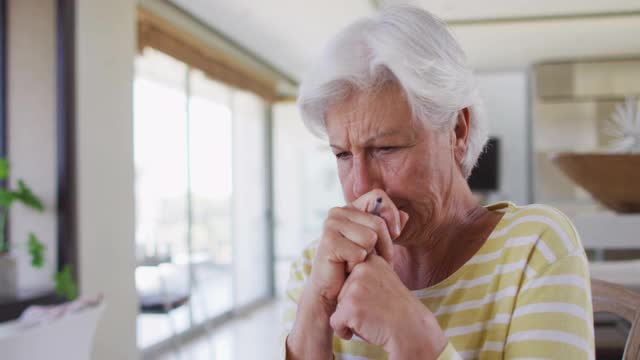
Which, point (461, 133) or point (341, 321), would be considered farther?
point (461, 133)

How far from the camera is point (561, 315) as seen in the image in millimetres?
806

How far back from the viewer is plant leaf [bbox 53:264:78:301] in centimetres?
365

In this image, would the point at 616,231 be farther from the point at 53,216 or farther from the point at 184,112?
the point at 184,112

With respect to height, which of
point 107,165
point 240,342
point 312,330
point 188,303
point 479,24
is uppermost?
point 479,24

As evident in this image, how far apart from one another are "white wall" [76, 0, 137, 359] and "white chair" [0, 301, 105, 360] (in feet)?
3.52

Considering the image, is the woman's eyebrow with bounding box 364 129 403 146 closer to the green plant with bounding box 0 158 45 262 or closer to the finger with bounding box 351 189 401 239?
the finger with bounding box 351 189 401 239

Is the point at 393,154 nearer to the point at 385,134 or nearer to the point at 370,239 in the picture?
the point at 385,134

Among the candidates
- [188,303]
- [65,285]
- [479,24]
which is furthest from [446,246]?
[479,24]

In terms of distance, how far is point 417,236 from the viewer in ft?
3.23

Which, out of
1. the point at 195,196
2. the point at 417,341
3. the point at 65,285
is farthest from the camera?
the point at 195,196

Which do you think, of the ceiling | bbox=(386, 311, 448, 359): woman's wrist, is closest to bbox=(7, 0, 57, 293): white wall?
the ceiling

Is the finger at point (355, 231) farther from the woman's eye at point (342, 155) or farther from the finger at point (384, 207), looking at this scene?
the woman's eye at point (342, 155)

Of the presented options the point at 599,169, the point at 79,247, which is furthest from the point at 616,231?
the point at 79,247

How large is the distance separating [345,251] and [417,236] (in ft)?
0.65
